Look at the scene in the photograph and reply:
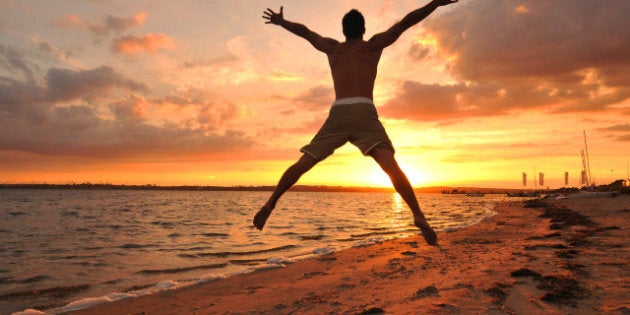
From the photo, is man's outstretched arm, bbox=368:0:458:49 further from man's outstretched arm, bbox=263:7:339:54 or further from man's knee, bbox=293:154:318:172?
man's knee, bbox=293:154:318:172

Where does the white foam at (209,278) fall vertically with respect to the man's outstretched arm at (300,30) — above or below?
below

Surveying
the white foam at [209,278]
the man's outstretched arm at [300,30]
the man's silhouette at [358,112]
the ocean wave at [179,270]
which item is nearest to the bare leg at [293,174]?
the man's silhouette at [358,112]

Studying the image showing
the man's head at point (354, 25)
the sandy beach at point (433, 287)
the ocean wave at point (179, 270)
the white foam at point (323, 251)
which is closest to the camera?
the man's head at point (354, 25)

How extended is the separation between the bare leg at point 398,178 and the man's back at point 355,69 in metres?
0.61

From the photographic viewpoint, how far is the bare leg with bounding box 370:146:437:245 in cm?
412

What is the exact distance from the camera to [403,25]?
13.7 feet

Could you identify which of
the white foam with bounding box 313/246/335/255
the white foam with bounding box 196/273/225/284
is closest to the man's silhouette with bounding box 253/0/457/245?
the white foam with bounding box 196/273/225/284

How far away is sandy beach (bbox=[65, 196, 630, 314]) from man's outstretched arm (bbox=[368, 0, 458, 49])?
329cm

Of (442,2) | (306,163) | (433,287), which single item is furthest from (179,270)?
(442,2)

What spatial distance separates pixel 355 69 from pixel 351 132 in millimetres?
651

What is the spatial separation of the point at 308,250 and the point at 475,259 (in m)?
6.68

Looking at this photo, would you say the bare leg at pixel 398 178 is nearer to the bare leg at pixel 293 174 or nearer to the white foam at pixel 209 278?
the bare leg at pixel 293 174

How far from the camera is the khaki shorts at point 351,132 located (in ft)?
13.5

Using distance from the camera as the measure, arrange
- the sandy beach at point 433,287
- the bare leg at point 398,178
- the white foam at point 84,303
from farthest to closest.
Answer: the white foam at point 84,303 → the sandy beach at point 433,287 → the bare leg at point 398,178
